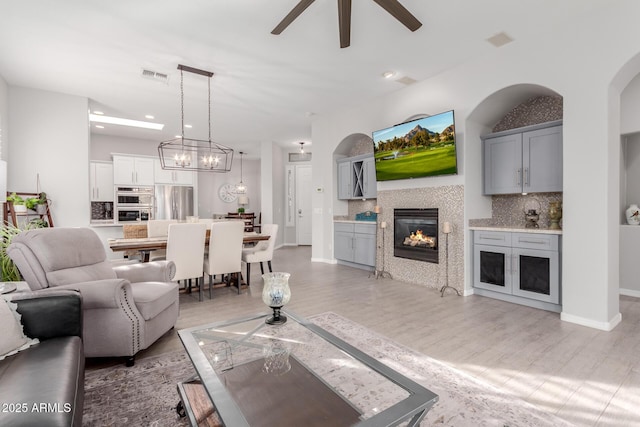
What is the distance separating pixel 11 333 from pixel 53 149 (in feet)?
15.0

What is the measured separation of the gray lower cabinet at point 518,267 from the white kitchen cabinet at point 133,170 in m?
7.52

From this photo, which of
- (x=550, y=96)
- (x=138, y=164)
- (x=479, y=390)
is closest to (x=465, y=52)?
(x=550, y=96)

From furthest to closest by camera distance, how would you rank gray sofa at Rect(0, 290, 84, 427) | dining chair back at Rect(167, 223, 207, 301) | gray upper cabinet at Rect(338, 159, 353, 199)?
gray upper cabinet at Rect(338, 159, 353, 199)
dining chair back at Rect(167, 223, 207, 301)
gray sofa at Rect(0, 290, 84, 427)

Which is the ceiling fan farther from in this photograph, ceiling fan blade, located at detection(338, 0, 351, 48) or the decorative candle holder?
the decorative candle holder

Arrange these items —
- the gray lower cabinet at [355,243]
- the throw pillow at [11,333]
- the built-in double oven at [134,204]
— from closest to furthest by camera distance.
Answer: the throw pillow at [11,333] → the gray lower cabinet at [355,243] → the built-in double oven at [134,204]

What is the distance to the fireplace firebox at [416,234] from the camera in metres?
4.52

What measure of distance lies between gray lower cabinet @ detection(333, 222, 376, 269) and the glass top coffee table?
365 centimetres

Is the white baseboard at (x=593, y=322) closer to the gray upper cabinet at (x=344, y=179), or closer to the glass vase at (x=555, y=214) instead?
the glass vase at (x=555, y=214)

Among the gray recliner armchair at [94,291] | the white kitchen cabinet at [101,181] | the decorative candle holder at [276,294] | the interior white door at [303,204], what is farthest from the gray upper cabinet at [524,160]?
the white kitchen cabinet at [101,181]

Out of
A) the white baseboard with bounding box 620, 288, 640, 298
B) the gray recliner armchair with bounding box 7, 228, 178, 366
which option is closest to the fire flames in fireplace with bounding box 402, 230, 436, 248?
the white baseboard with bounding box 620, 288, 640, 298

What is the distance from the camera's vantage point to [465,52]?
377 cm

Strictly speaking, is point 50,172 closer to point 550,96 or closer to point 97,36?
point 97,36

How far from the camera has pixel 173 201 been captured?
8.11m

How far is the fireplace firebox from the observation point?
178 inches
